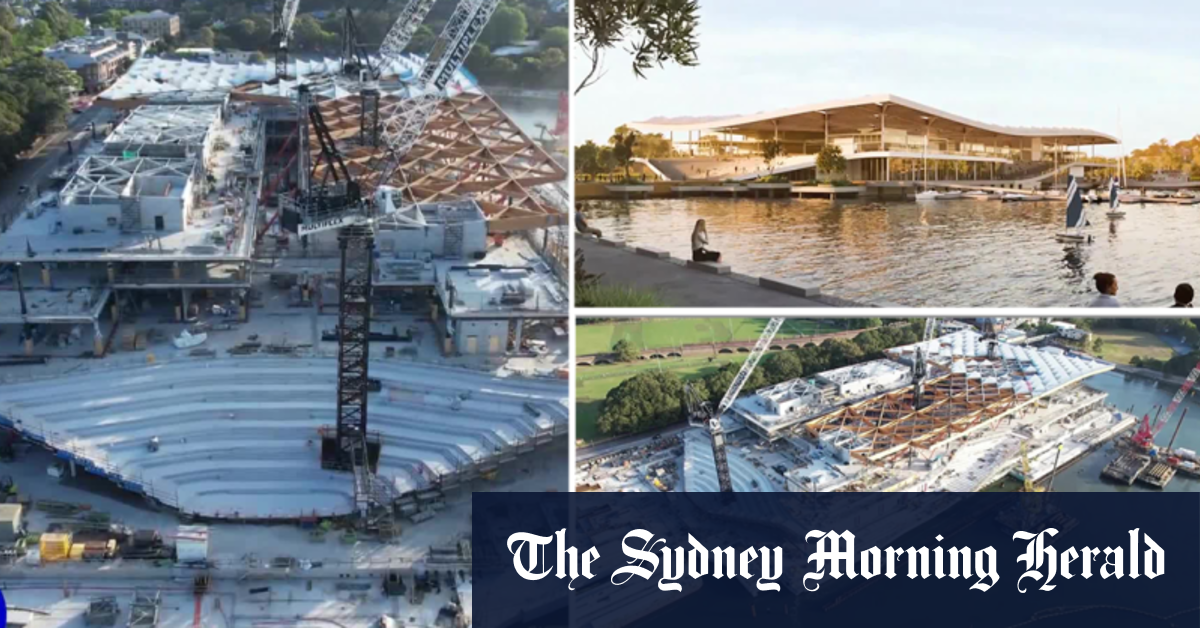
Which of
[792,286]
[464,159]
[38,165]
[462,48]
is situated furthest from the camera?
[464,159]

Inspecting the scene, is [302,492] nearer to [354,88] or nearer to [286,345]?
[286,345]

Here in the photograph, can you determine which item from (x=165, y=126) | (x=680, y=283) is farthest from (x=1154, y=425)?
(x=165, y=126)

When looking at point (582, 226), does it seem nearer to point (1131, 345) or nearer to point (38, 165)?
point (1131, 345)

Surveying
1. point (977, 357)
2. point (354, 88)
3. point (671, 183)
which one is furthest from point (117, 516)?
point (977, 357)

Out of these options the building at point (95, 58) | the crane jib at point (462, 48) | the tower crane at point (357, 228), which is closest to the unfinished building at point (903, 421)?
the tower crane at point (357, 228)

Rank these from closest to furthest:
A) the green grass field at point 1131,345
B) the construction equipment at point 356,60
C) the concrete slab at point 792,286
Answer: the concrete slab at point 792,286, the green grass field at point 1131,345, the construction equipment at point 356,60

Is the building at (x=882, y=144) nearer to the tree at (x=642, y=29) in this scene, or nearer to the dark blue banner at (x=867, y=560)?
the tree at (x=642, y=29)

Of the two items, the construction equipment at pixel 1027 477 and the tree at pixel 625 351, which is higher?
the tree at pixel 625 351
